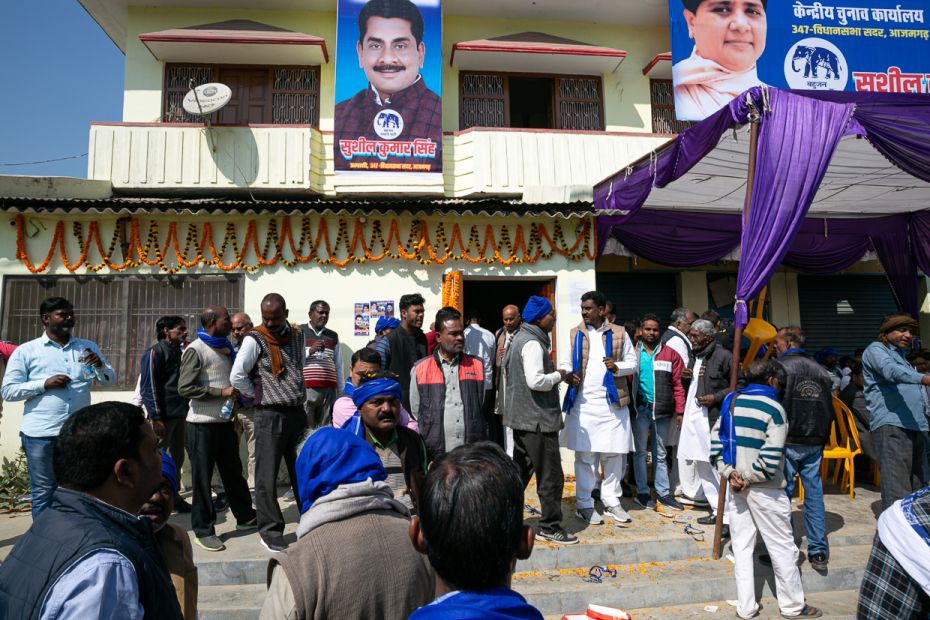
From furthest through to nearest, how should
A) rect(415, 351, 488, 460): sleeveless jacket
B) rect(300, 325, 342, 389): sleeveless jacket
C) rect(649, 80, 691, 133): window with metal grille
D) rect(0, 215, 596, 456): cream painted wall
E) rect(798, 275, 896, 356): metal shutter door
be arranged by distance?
1. rect(798, 275, 896, 356): metal shutter door
2. rect(649, 80, 691, 133): window with metal grille
3. rect(0, 215, 596, 456): cream painted wall
4. rect(300, 325, 342, 389): sleeveless jacket
5. rect(415, 351, 488, 460): sleeveless jacket

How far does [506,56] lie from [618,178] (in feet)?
13.2

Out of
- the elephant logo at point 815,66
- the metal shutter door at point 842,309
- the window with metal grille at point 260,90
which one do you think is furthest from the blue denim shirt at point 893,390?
the window with metal grille at point 260,90

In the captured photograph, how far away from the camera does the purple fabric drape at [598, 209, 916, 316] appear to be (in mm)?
8766

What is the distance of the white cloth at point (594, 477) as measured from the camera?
546 centimetres

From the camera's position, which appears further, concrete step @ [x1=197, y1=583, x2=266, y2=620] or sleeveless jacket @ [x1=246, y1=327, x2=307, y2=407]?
sleeveless jacket @ [x1=246, y1=327, x2=307, y2=407]

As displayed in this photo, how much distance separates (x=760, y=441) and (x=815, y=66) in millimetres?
9169

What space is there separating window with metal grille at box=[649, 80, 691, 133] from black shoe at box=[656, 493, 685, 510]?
7.14m

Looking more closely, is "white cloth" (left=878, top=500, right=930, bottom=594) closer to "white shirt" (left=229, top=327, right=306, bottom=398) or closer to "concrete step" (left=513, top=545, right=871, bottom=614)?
"concrete step" (left=513, top=545, right=871, bottom=614)

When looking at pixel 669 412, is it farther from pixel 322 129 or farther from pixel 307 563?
pixel 322 129

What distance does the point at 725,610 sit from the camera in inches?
168

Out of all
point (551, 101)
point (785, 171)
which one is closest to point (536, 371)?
point (785, 171)

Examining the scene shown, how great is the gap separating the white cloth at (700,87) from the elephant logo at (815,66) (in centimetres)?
89

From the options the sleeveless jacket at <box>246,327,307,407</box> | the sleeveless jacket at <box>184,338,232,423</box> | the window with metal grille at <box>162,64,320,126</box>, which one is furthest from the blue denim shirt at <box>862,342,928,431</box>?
the window with metal grille at <box>162,64,320,126</box>

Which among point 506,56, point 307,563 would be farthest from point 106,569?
point 506,56
